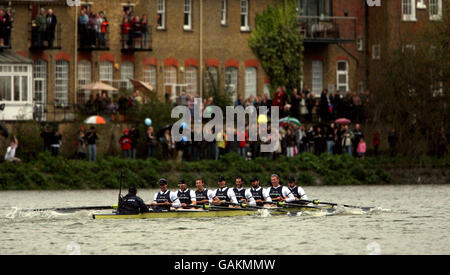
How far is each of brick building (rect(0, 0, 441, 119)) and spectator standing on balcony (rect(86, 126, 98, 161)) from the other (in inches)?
177

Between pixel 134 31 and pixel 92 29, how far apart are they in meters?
2.53

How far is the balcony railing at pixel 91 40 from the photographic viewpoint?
194 ft

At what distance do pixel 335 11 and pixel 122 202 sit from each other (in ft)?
109

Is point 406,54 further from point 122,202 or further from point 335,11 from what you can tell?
point 122,202

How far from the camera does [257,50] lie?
6500 centimetres

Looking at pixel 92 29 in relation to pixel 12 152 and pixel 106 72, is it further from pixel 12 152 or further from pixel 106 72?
pixel 12 152

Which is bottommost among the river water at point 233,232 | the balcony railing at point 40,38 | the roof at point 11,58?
the river water at point 233,232

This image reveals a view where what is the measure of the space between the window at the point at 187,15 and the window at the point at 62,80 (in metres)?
7.57

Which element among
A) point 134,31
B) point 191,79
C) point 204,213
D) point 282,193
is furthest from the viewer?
point 191,79

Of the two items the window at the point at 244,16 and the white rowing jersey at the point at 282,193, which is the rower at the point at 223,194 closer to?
the white rowing jersey at the point at 282,193

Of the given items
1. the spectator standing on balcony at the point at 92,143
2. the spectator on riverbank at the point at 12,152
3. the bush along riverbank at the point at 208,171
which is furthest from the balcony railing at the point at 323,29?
the spectator on riverbank at the point at 12,152

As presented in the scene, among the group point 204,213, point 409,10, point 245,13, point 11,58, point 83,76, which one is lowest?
point 204,213

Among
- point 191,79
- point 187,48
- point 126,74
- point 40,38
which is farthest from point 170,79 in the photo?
point 40,38

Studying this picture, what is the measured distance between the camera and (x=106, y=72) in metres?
61.2
